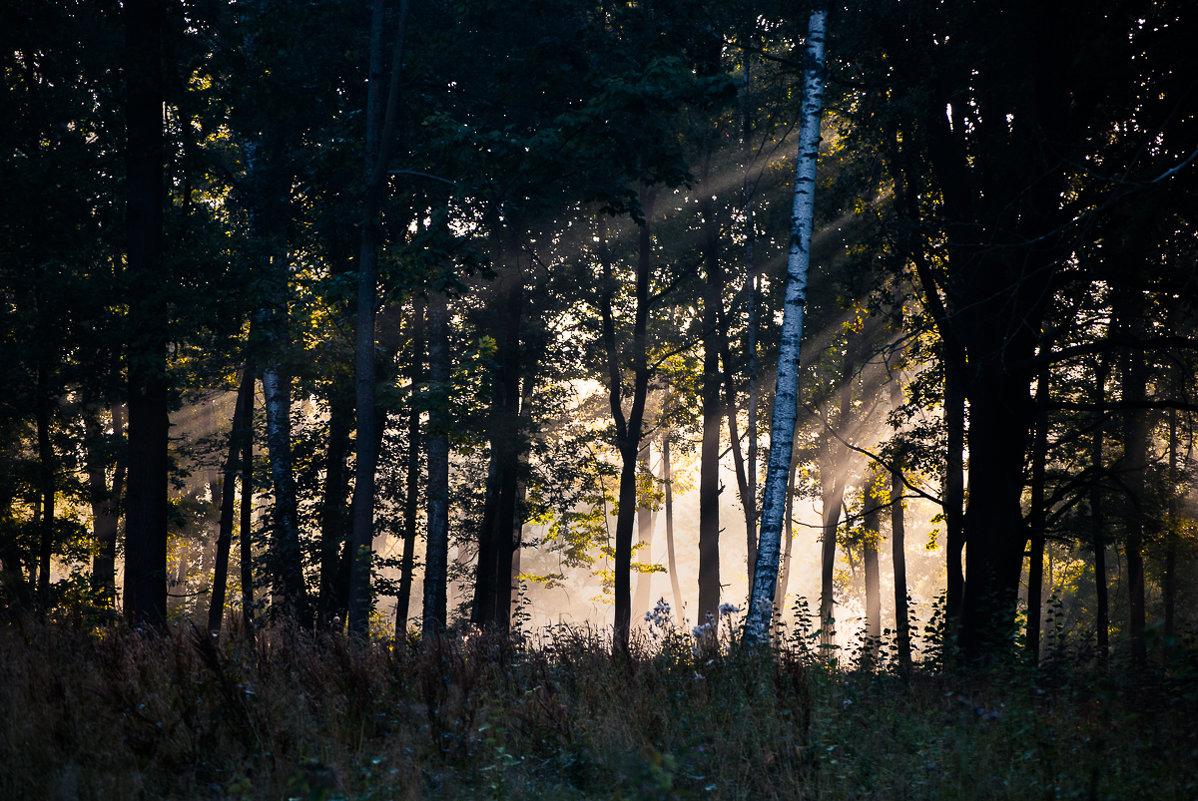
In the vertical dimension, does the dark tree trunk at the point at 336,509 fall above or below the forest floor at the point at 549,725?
above

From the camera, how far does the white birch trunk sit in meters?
10.1

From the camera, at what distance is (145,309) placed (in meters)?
11.6

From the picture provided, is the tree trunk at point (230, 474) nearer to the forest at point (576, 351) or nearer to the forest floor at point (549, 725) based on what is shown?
the forest at point (576, 351)

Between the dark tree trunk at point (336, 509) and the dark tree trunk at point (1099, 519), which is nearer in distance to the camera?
the dark tree trunk at point (1099, 519)

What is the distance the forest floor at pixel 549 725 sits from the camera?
5.25 m

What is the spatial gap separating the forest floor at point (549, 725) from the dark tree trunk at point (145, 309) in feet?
14.1

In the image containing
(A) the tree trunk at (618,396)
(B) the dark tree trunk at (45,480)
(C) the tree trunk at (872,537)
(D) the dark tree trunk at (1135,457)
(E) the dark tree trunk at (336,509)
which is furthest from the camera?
(C) the tree trunk at (872,537)

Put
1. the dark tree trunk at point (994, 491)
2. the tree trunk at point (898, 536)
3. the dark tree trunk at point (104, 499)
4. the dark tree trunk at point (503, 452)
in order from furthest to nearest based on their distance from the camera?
the dark tree trunk at point (104, 499) < the dark tree trunk at point (503, 452) < the tree trunk at point (898, 536) < the dark tree trunk at point (994, 491)

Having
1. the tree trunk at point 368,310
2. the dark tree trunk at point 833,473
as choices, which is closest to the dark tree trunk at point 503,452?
the tree trunk at point 368,310

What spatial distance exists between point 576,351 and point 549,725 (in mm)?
15552

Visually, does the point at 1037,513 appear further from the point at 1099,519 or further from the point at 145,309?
the point at 145,309

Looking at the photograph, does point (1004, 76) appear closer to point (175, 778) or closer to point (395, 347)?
point (175, 778)

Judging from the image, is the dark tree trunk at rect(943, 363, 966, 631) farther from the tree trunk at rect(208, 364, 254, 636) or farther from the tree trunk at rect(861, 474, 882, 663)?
the tree trunk at rect(208, 364, 254, 636)

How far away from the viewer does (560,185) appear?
13656 millimetres
